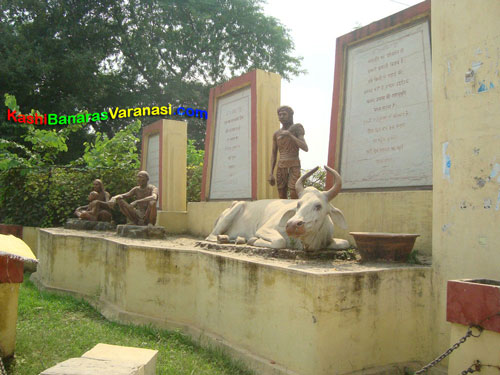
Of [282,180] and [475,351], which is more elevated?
[282,180]

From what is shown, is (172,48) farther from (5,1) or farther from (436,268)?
(436,268)

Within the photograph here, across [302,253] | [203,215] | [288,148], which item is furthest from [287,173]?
[203,215]

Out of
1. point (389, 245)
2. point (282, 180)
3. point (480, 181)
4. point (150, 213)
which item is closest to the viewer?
point (480, 181)

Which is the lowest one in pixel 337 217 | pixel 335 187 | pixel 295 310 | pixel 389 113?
pixel 295 310

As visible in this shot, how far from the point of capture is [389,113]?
567cm

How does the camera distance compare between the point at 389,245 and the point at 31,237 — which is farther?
the point at 31,237

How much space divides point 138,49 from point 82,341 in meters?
16.7

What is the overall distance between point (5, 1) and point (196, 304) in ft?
52.6

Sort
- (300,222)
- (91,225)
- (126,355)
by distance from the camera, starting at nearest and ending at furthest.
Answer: (126,355) < (300,222) < (91,225)

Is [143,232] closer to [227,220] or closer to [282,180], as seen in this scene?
[227,220]

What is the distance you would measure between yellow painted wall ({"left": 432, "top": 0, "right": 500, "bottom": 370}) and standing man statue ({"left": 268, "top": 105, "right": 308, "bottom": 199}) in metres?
2.59

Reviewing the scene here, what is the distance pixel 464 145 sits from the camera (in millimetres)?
3689

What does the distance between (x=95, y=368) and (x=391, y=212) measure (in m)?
3.51

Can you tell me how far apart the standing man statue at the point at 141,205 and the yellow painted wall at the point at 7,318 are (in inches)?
141
